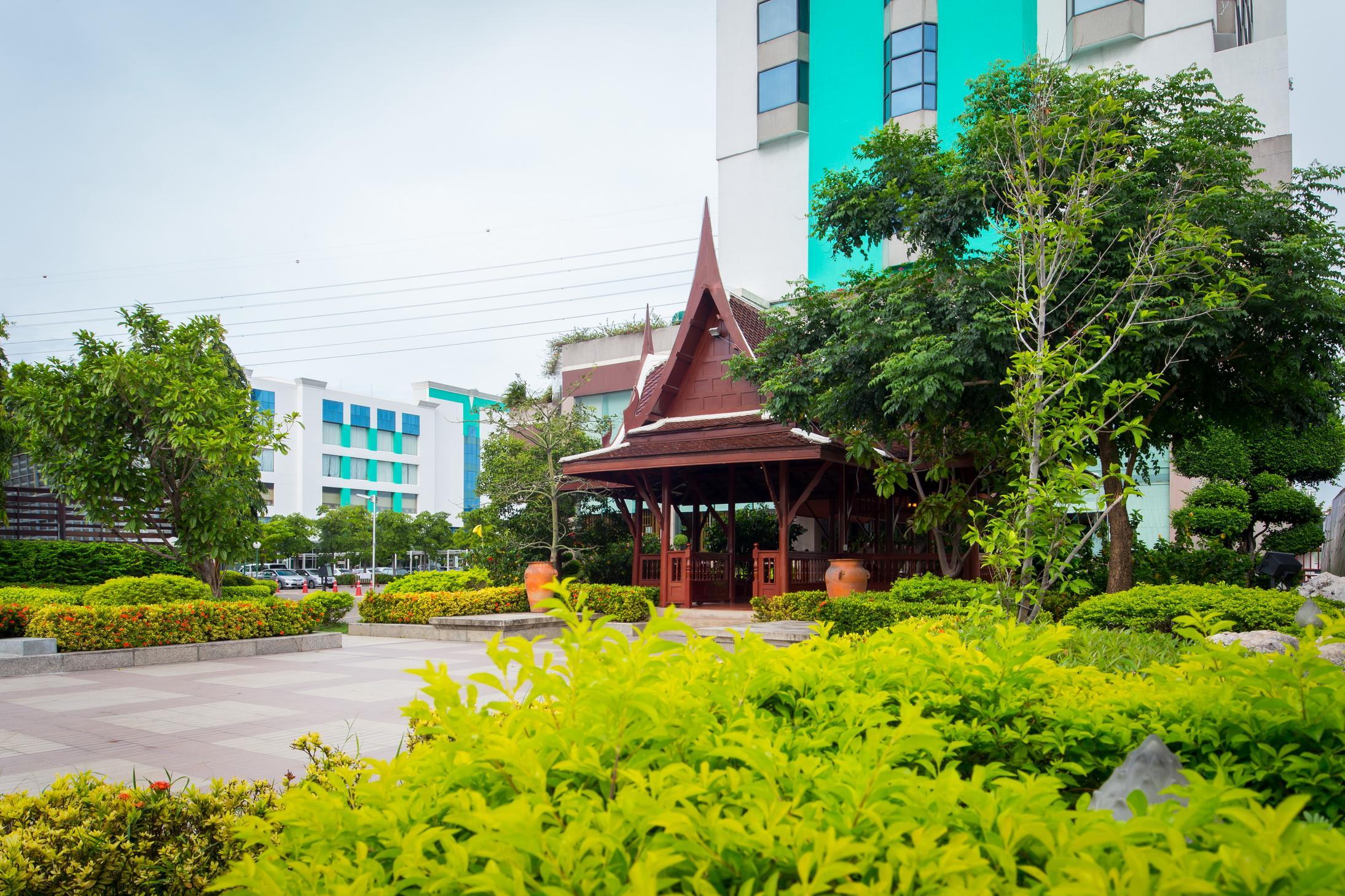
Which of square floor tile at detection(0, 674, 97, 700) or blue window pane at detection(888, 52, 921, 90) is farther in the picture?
blue window pane at detection(888, 52, 921, 90)

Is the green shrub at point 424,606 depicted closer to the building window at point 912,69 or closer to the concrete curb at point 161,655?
the concrete curb at point 161,655

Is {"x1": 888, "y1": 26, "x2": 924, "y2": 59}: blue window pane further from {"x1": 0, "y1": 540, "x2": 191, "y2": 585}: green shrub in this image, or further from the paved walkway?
{"x1": 0, "y1": 540, "x2": 191, "y2": 585}: green shrub

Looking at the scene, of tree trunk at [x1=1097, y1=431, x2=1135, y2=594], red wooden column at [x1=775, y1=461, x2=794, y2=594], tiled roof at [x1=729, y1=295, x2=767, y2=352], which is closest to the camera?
tree trunk at [x1=1097, y1=431, x2=1135, y2=594]

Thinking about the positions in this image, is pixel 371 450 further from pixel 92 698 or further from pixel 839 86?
pixel 92 698

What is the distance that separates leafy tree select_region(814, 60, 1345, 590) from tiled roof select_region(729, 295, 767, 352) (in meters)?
5.49

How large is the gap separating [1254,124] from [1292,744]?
14525mm

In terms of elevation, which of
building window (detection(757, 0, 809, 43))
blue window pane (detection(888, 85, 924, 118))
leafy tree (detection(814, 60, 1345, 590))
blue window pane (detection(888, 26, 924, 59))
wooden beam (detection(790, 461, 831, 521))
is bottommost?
wooden beam (detection(790, 461, 831, 521))

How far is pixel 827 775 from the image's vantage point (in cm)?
191

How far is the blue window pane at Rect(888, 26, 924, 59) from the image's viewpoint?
95.4 feet

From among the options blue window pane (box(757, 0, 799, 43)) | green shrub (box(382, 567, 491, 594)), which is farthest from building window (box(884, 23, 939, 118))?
green shrub (box(382, 567, 491, 594))

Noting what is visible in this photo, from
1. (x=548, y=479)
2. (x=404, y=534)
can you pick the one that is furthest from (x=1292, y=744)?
(x=404, y=534)

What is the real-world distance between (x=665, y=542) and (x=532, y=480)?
18.2ft

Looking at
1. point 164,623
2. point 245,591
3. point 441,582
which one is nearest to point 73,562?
point 245,591

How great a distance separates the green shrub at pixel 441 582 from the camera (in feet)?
67.8
